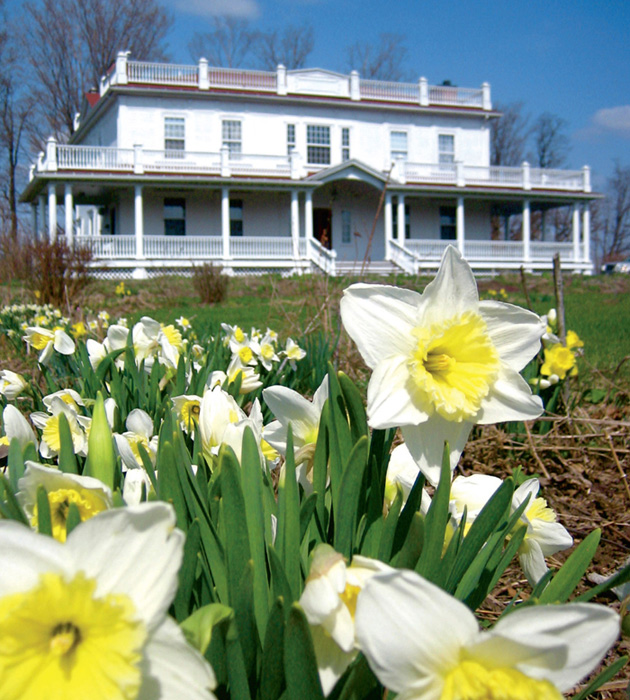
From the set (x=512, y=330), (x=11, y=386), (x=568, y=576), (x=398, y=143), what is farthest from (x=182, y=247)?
(x=568, y=576)

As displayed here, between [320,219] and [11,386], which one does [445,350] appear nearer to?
[11,386]

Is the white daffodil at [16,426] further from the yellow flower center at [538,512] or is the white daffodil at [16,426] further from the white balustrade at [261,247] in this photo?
the white balustrade at [261,247]

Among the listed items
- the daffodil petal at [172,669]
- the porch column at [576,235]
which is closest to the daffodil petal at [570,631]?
the daffodil petal at [172,669]

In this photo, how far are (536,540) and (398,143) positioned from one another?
26367mm

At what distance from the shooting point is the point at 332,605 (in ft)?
2.06

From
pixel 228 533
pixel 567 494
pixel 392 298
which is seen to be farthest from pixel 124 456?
pixel 567 494

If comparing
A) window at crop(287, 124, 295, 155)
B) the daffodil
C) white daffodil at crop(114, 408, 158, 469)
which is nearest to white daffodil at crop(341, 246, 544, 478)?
white daffodil at crop(114, 408, 158, 469)

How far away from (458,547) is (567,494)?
5.65 feet

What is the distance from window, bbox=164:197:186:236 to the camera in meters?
23.2

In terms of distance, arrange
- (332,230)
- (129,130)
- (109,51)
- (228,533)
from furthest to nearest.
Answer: (109,51), (332,230), (129,130), (228,533)

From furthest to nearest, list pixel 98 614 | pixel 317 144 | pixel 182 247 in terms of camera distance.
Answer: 1. pixel 317 144
2. pixel 182 247
3. pixel 98 614

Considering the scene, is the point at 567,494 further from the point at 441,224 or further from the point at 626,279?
the point at 441,224

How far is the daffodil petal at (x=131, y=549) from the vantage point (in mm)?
553

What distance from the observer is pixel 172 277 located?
17.7m
